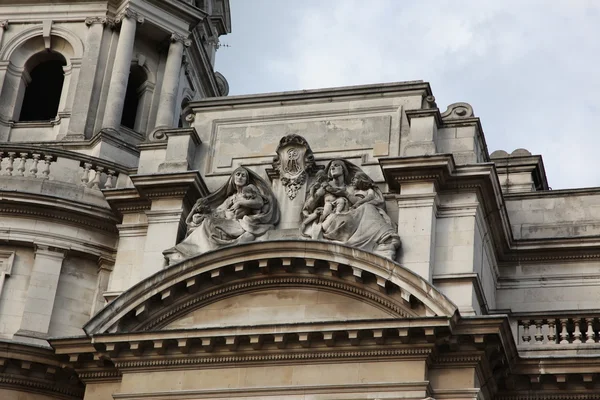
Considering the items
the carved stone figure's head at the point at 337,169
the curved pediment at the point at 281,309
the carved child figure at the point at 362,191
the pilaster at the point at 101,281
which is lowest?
the curved pediment at the point at 281,309

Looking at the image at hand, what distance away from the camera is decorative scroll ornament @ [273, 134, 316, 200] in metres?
29.9

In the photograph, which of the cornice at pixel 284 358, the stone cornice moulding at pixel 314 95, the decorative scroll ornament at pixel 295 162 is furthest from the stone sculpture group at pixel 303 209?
the cornice at pixel 284 358

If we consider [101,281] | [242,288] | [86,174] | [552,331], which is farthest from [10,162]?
[552,331]

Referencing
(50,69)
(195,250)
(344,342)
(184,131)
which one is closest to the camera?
(344,342)

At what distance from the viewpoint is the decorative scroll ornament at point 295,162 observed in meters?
29.9

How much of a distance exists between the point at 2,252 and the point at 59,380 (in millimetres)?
3571

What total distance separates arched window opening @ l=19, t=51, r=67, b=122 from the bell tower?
28mm

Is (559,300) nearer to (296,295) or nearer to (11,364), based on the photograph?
(296,295)

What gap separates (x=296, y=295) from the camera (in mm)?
28344

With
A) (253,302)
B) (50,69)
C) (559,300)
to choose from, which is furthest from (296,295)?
(50,69)

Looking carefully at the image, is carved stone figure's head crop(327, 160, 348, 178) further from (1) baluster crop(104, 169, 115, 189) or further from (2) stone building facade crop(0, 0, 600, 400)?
(1) baluster crop(104, 169, 115, 189)

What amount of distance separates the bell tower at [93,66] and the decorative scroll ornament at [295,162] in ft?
30.0

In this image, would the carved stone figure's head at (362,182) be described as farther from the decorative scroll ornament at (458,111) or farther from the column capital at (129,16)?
the column capital at (129,16)

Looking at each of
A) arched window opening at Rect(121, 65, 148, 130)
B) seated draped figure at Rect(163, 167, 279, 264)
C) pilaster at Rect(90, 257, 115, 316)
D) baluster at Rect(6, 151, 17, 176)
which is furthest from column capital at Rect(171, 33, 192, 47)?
seated draped figure at Rect(163, 167, 279, 264)
